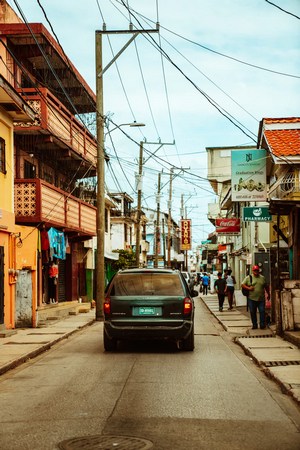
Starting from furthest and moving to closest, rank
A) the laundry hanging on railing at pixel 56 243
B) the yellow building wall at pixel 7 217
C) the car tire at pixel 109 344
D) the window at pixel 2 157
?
1. the laundry hanging on railing at pixel 56 243
2. the window at pixel 2 157
3. the yellow building wall at pixel 7 217
4. the car tire at pixel 109 344

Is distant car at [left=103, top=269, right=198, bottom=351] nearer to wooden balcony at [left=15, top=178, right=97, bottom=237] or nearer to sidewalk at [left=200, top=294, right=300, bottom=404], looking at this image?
sidewalk at [left=200, top=294, right=300, bottom=404]

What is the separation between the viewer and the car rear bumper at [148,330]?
14.5m

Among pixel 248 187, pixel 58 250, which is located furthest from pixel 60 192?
pixel 248 187

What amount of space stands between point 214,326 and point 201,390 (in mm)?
13963

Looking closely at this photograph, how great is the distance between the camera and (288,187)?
25.6 metres

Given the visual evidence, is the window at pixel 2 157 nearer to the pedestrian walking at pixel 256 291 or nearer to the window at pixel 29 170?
the window at pixel 29 170

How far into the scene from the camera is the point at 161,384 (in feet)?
34.0

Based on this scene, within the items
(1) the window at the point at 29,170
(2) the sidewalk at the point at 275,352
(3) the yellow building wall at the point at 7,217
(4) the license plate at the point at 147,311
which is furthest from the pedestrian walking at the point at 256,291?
(1) the window at the point at 29,170

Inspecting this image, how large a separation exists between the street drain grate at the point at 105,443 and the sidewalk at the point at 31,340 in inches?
222

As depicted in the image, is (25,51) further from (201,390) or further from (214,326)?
(201,390)

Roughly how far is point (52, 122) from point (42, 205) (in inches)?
123

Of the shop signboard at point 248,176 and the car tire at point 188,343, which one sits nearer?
the car tire at point 188,343

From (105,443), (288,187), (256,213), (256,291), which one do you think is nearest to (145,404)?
(105,443)

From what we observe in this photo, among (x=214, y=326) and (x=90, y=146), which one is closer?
(x=214, y=326)
